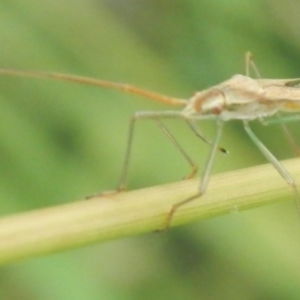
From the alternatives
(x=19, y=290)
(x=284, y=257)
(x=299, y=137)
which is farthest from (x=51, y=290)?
(x=299, y=137)

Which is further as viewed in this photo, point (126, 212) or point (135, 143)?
point (135, 143)

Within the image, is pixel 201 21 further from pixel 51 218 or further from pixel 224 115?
pixel 51 218

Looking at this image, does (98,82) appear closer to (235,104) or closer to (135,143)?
(235,104)

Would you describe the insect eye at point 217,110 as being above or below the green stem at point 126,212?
above

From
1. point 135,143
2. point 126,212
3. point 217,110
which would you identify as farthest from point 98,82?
point 135,143

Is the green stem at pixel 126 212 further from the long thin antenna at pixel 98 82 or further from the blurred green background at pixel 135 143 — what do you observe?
the blurred green background at pixel 135 143

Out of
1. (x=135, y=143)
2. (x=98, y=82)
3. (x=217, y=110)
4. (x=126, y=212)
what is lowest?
(x=126, y=212)

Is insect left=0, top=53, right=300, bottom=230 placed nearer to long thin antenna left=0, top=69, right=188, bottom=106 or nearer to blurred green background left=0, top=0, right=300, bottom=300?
long thin antenna left=0, top=69, right=188, bottom=106

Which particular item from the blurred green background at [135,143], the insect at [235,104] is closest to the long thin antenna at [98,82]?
the insect at [235,104]
